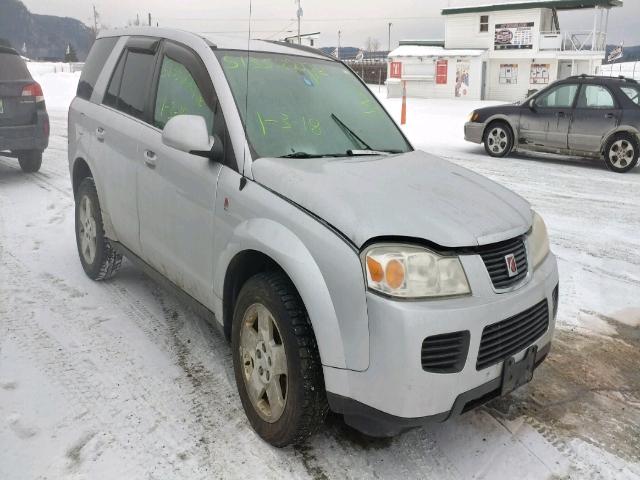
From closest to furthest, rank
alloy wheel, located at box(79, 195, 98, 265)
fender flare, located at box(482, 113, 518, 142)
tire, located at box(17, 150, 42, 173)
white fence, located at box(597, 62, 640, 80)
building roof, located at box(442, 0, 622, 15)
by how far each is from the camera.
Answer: alloy wheel, located at box(79, 195, 98, 265)
tire, located at box(17, 150, 42, 173)
fender flare, located at box(482, 113, 518, 142)
building roof, located at box(442, 0, 622, 15)
white fence, located at box(597, 62, 640, 80)

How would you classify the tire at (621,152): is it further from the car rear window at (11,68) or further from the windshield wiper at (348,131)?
the car rear window at (11,68)

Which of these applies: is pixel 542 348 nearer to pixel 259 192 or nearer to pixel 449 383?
pixel 449 383

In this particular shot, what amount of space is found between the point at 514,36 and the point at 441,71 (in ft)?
16.9

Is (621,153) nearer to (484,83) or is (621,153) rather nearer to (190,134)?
(190,134)

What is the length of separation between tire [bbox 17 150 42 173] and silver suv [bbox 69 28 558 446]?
19.3ft

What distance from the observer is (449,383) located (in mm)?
2373

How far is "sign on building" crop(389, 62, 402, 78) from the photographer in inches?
1505

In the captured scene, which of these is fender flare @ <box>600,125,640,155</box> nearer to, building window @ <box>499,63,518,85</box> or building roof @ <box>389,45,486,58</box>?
building roof @ <box>389,45,486,58</box>

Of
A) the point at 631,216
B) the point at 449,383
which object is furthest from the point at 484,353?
the point at 631,216

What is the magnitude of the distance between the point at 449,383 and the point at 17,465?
1.96 metres

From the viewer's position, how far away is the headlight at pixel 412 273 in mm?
2336

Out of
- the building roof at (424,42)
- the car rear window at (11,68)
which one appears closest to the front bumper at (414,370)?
the car rear window at (11,68)

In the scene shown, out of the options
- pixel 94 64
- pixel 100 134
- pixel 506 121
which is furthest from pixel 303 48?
pixel 506 121

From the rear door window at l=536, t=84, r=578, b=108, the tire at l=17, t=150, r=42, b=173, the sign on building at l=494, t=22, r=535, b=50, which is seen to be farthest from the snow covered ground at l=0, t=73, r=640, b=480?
the sign on building at l=494, t=22, r=535, b=50
